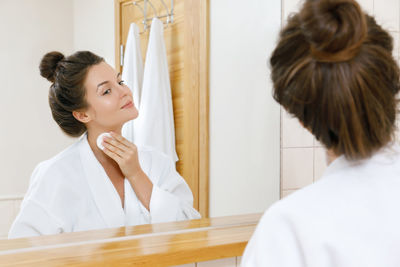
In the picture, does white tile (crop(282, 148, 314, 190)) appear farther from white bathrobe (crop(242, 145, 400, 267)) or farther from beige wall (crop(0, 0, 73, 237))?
white bathrobe (crop(242, 145, 400, 267))

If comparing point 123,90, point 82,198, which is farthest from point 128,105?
point 82,198

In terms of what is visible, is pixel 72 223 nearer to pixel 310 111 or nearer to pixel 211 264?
pixel 211 264

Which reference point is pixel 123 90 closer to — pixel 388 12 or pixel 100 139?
pixel 100 139

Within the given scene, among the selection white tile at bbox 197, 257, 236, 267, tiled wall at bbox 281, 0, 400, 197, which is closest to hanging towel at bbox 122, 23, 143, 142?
white tile at bbox 197, 257, 236, 267

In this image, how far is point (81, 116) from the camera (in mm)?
1176

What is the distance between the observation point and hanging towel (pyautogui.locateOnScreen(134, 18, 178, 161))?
129 centimetres

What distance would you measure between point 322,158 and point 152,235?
0.83 m

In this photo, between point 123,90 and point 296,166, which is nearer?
point 123,90

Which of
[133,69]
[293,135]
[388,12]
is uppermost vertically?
[388,12]

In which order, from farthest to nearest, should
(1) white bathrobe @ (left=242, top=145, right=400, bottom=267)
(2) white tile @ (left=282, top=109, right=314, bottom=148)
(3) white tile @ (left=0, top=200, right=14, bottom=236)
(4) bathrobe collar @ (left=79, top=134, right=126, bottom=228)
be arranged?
1. (2) white tile @ (left=282, top=109, right=314, bottom=148)
2. (4) bathrobe collar @ (left=79, top=134, right=126, bottom=228)
3. (3) white tile @ (left=0, top=200, right=14, bottom=236)
4. (1) white bathrobe @ (left=242, top=145, right=400, bottom=267)

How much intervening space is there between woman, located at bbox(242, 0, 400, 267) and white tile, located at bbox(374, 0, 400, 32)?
1466 millimetres

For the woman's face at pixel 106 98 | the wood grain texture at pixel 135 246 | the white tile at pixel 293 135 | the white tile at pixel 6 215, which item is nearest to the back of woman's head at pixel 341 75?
the wood grain texture at pixel 135 246

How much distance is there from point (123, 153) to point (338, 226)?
822mm

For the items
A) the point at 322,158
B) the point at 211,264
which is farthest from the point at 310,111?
the point at 322,158
